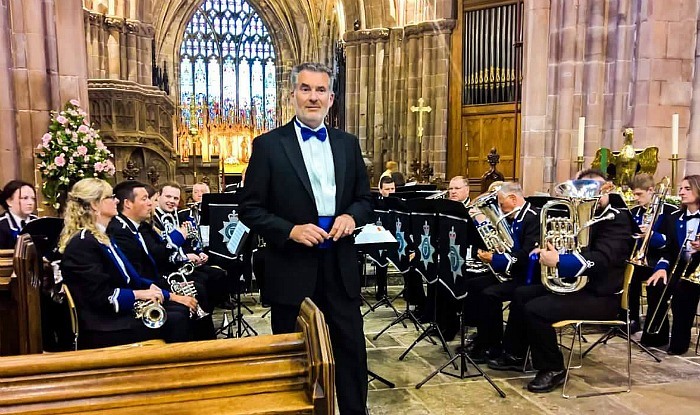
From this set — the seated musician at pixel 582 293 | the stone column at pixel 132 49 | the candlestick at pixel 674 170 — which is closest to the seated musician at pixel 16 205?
the seated musician at pixel 582 293

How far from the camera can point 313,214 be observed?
256cm

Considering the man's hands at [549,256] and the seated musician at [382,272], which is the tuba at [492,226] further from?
the seated musician at [382,272]

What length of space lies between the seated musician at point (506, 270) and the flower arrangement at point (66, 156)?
446 centimetres

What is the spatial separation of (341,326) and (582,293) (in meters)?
1.93

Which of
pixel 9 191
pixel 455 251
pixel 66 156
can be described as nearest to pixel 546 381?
pixel 455 251

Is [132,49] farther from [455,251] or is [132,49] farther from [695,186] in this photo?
[695,186]

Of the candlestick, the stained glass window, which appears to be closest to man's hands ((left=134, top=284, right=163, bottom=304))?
the candlestick

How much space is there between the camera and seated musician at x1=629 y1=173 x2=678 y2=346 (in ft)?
15.8

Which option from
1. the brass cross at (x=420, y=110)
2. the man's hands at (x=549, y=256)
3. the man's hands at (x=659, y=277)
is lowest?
the man's hands at (x=659, y=277)

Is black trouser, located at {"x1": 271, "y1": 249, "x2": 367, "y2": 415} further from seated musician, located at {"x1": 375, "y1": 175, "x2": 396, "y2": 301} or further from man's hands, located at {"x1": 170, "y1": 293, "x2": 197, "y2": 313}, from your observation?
seated musician, located at {"x1": 375, "y1": 175, "x2": 396, "y2": 301}

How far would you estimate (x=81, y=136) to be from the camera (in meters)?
6.26

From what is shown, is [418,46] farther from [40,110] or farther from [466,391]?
[466,391]

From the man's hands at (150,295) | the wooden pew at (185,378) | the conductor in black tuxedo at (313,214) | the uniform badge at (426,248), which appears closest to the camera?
the wooden pew at (185,378)

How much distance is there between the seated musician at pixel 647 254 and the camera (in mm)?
4805
